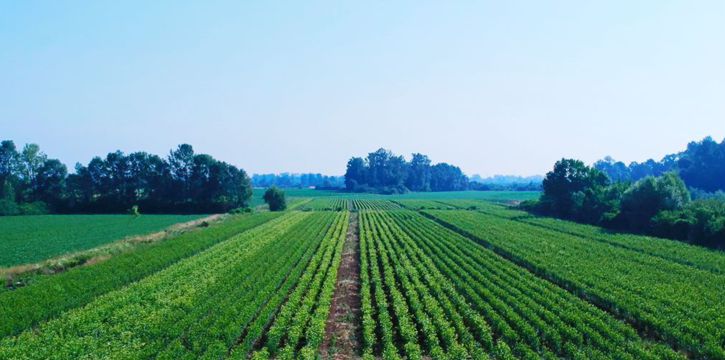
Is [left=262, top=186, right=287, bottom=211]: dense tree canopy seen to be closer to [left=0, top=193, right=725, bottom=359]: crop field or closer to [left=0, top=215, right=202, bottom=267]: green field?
[left=0, top=215, right=202, bottom=267]: green field

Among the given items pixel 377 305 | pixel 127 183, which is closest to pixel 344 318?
pixel 377 305

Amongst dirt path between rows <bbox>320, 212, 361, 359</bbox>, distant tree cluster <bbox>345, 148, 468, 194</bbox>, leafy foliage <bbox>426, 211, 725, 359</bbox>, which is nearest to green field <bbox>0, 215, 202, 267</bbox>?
dirt path between rows <bbox>320, 212, 361, 359</bbox>

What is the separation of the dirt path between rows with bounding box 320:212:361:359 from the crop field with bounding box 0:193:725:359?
0.09m

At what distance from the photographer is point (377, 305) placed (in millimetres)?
19594

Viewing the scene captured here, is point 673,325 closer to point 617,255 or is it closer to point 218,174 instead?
point 617,255

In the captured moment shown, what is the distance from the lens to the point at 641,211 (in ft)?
164

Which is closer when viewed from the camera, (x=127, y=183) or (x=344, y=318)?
(x=344, y=318)

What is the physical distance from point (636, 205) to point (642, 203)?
705mm

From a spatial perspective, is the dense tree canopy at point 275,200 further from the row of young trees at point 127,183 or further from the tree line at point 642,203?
the tree line at point 642,203

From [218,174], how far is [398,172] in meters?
117

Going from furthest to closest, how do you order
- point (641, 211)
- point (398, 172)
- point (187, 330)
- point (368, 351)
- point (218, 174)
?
point (398, 172)
point (218, 174)
point (641, 211)
point (187, 330)
point (368, 351)

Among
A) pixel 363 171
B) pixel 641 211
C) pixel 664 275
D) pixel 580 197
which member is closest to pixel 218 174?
pixel 580 197

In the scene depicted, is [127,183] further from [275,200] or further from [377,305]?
[377,305]

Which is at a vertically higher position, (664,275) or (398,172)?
(398,172)
